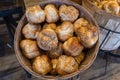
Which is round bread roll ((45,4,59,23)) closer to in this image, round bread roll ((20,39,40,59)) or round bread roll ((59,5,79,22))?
round bread roll ((59,5,79,22))

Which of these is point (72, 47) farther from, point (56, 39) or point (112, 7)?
point (112, 7)

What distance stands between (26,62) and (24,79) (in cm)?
49

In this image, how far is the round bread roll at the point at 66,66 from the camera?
762 millimetres

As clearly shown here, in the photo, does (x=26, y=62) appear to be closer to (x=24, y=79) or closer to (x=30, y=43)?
(x=30, y=43)

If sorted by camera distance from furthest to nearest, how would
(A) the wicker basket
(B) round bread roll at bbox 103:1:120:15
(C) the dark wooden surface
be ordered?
1. (C) the dark wooden surface
2. (B) round bread roll at bbox 103:1:120:15
3. (A) the wicker basket

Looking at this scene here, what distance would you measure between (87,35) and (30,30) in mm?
254

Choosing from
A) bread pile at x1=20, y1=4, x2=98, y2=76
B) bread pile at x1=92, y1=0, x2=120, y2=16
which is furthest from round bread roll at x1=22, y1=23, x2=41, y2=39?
bread pile at x1=92, y1=0, x2=120, y2=16

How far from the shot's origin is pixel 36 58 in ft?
2.63

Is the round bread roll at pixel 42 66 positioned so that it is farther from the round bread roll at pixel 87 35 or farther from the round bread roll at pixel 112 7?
the round bread roll at pixel 112 7

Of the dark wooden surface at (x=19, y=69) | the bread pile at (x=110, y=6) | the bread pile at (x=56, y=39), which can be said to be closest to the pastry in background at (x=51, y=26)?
the bread pile at (x=56, y=39)

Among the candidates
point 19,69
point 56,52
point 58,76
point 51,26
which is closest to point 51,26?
point 51,26

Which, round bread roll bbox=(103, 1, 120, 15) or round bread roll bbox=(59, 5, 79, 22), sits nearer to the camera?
round bread roll bbox=(59, 5, 79, 22)

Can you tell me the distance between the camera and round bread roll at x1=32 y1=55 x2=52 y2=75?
770mm

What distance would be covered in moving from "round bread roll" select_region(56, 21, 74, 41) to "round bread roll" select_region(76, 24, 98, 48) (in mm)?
36
